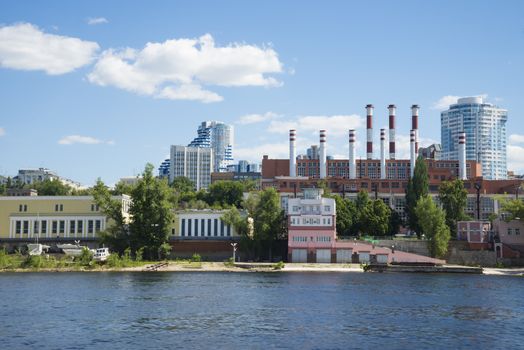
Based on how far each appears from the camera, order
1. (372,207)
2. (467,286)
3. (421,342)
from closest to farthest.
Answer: (421,342) < (467,286) < (372,207)

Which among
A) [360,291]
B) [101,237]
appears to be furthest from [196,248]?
[360,291]

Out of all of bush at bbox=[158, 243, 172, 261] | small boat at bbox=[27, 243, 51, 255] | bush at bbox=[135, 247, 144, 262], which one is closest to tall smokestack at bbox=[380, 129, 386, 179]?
bush at bbox=[158, 243, 172, 261]

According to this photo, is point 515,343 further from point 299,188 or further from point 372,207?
point 299,188

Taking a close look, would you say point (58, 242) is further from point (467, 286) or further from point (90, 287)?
point (467, 286)

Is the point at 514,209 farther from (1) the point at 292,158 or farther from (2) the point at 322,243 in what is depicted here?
(1) the point at 292,158

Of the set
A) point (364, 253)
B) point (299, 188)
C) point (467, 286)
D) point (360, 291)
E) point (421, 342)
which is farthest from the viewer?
point (299, 188)

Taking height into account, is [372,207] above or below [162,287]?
above

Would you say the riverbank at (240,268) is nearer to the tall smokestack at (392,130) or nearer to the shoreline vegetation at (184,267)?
the shoreline vegetation at (184,267)

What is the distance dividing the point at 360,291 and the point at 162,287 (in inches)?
812

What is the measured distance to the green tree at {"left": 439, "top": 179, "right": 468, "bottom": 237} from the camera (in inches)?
4488

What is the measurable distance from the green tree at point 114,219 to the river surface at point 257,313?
63.0 feet

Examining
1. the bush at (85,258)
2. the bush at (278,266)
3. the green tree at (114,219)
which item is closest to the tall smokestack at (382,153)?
the bush at (278,266)

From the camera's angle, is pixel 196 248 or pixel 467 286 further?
pixel 196 248

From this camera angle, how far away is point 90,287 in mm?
70250
